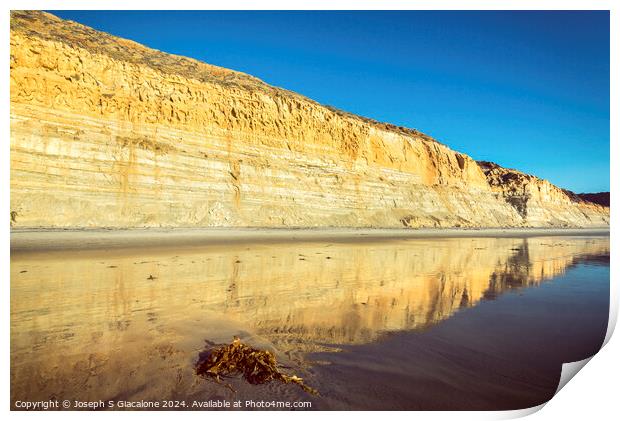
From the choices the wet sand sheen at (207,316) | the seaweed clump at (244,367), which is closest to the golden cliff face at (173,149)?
the wet sand sheen at (207,316)

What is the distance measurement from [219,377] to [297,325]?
1639mm

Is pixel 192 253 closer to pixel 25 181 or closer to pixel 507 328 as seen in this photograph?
pixel 507 328

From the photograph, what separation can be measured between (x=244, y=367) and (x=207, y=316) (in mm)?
1914

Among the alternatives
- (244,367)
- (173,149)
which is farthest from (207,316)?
(173,149)

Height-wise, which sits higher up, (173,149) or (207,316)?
→ (173,149)

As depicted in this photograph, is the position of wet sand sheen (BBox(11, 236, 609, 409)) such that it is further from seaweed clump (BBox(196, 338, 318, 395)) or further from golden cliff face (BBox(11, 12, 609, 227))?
golden cliff face (BBox(11, 12, 609, 227))

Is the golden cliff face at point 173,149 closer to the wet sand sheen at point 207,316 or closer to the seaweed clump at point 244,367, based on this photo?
the wet sand sheen at point 207,316

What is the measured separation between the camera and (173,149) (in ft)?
73.8

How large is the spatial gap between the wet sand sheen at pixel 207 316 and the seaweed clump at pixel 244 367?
9 centimetres

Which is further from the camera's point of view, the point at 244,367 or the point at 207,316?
the point at 207,316

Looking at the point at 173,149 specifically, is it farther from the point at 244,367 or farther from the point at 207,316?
the point at 244,367

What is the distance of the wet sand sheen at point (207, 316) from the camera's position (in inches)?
107

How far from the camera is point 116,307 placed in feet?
15.9
